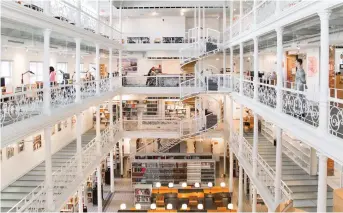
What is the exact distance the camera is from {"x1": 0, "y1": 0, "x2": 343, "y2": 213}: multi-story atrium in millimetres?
7766

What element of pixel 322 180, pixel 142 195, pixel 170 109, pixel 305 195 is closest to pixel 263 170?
pixel 305 195

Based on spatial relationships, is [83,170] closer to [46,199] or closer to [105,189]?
[46,199]

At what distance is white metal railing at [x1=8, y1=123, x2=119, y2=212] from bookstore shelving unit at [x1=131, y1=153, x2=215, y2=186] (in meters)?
2.74

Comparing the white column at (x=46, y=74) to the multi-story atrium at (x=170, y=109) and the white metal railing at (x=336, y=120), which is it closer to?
the multi-story atrium at (x=170, y=109)

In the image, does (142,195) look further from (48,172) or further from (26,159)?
(48,172)

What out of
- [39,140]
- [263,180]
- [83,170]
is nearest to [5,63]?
[39,140]

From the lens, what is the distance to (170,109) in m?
23.8

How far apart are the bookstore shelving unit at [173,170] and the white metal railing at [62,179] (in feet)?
9.00

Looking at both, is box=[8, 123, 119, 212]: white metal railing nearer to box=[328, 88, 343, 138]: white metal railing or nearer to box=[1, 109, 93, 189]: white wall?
box=[1, 109, 93, 189]: white wall

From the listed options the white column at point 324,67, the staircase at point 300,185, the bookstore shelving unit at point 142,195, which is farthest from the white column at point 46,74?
the bookstore shelving unit at point 142,195

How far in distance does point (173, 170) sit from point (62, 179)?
8.44 m

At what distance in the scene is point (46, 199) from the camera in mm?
9086

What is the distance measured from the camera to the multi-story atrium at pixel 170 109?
7.77 meters

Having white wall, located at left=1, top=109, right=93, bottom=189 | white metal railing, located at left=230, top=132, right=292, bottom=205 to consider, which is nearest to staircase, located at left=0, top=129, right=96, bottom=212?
white wall, located at left=1, top=109, right=93, bottom=189
